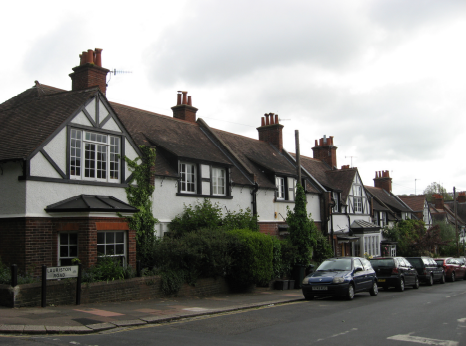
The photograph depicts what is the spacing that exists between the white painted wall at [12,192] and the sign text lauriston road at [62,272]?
9.19ft

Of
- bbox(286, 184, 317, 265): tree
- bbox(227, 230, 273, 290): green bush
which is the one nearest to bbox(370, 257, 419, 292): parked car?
bbox(286, 184, 317, 265): tree

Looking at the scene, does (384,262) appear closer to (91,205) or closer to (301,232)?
(301,232)

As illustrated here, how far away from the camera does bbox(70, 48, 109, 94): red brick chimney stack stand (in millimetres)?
18188

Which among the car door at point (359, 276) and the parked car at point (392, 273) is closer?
the car door at point (359, 276)

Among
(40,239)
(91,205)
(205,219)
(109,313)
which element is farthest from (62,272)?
(205,219)

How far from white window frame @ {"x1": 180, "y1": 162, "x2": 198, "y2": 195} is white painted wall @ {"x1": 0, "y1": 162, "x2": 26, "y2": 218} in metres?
7.38

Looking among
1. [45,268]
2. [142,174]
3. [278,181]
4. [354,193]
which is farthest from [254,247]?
[354,193]

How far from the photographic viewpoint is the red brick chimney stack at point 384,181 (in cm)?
5162

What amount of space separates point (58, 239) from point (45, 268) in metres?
2.90

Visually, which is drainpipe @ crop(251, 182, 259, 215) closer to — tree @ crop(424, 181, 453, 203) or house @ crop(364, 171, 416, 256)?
house @ crop(364, 171, 416, 256)

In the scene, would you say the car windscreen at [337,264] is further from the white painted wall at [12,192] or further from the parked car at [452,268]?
the parked car at [452,268]

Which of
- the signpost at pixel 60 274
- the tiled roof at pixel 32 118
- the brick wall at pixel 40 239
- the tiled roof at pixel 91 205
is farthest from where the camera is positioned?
the tiled roof at pixel 32 118

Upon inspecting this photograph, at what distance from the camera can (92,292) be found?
12969mm

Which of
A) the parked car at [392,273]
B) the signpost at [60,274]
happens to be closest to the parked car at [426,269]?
the parked car at [392,273]
